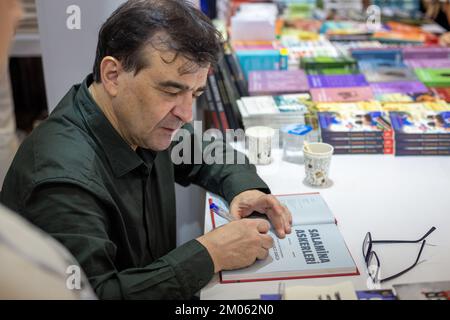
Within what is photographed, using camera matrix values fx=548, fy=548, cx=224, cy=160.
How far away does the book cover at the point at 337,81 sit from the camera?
2344mm

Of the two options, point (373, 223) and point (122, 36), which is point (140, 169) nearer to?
point (122, 36)

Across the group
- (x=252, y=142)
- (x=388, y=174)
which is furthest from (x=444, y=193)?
(x=252, y=142)

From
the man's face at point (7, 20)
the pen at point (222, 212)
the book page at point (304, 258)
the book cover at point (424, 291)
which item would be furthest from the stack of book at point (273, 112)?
the man's face at point (7, 20)

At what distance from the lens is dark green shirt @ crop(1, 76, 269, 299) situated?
3.67ft

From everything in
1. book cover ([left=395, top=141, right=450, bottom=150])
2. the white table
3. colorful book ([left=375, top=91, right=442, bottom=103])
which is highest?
colorful book ([left=375, top=91, right=442, bottom=103])

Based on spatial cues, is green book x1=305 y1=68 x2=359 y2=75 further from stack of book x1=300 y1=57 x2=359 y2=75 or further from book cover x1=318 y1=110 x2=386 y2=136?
book cover x1=318 y1=110 x2=386 y2=136

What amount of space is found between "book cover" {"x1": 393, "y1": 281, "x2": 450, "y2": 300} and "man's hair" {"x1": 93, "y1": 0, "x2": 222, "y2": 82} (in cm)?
68

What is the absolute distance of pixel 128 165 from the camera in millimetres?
1344

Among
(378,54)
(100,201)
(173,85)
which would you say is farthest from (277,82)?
(100,201)

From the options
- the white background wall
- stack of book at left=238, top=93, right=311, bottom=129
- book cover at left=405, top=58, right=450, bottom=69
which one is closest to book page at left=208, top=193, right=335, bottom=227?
stack of book at left=238, top=93, right=311, bottom=129

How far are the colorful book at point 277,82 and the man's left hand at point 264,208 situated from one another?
0.81 meters

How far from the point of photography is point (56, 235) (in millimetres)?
1100

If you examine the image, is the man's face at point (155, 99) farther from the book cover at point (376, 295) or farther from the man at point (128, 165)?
the book cover at point (376, 295)
